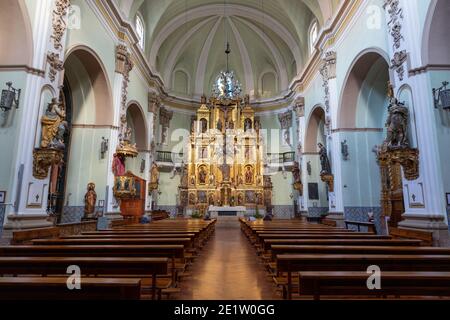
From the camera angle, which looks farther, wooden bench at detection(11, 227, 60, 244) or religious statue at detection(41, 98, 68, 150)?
religious statue at detection(41, 98, 68, 150)

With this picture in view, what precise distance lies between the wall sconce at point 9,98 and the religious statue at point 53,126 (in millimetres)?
603

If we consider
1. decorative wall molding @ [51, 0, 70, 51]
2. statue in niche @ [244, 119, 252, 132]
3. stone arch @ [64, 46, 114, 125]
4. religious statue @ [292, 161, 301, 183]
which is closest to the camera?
decorative wall molding @ [51, 0, 70, 51]

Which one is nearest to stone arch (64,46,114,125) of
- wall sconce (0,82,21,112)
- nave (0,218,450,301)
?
wall sconce (0,82,21,112)

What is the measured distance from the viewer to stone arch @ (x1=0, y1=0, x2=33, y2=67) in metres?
6.35

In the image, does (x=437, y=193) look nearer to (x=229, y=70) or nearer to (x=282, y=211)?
(x=282, y=211)

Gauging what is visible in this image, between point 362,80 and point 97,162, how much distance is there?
32.5 feet

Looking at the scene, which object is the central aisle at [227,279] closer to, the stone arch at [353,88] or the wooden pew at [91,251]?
the wooden pew at [91,251]

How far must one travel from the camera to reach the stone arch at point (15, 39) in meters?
6.35

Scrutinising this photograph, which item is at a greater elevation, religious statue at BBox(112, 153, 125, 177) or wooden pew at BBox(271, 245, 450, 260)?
religious statue at BBox(112, 153, 125, 177)

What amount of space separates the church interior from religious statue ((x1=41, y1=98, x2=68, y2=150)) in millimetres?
31

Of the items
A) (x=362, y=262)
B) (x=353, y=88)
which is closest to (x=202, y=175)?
(x=353, y=88)

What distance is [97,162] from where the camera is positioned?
1038 centimetres

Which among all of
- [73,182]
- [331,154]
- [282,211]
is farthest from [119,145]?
[282,211]

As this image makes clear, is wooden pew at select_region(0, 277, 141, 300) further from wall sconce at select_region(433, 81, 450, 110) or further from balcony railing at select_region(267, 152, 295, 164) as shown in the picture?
balcony railing at select_region(267, 152, 295, 164)
